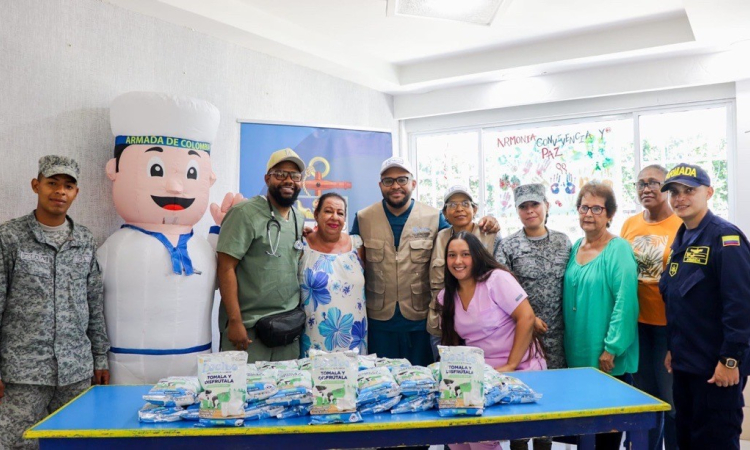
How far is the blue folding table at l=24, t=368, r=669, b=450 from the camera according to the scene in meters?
1.72

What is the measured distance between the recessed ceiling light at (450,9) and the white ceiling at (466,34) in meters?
0.15

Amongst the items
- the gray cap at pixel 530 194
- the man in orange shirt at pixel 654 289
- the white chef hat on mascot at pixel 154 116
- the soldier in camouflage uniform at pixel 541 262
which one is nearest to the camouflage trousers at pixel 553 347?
the soldier in camouflage uniform at pixel 541 262

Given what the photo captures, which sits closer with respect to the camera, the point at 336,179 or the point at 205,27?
the point at 205,27

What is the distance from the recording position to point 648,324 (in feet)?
9.86

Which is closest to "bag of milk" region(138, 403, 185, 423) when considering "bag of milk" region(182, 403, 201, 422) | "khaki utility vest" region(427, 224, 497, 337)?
"bag of milk" region(182, 403, 201, 422)

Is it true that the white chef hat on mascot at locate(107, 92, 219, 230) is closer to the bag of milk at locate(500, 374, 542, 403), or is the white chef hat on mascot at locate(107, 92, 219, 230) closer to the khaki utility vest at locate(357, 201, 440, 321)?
the khaki utility vest at locate(357, 201, 440, 321)

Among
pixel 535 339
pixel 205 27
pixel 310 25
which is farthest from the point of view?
pixel 310 25

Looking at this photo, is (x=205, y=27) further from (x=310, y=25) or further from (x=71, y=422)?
(x=71, y=422)

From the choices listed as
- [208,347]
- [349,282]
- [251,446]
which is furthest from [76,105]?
[251,446]

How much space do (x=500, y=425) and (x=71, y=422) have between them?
136 centimetres

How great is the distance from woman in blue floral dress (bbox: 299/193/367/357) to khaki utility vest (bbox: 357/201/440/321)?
14 centimetres

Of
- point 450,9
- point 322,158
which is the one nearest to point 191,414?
point 322,158

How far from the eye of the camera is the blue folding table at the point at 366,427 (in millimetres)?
1724

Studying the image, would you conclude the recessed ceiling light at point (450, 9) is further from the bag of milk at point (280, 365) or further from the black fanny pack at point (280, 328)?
the bag of milk at point (280, 365)
